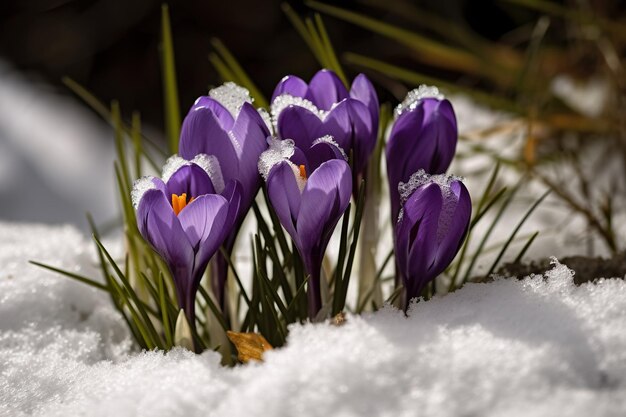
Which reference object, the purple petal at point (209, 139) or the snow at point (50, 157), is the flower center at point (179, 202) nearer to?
the purple petal at point (209, 139)

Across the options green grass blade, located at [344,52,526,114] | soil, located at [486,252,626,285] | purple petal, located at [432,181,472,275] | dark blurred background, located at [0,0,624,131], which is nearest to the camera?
purple petal, located at [432,181,472,275]

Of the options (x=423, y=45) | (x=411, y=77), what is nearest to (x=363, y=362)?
(x=411, y=77)

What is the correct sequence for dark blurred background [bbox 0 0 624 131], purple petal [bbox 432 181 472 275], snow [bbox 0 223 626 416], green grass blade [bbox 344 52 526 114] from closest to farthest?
snow [bbox 0 223 626 416] < purple petal [bbox 432 181 472 275] < green grass blade [bbox 344 52 526 114] < dark blurred background [bbox 0 0 624 131]

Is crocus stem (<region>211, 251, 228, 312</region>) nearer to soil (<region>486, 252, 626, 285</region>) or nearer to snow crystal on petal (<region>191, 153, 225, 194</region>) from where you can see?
snow crystal on petal (<region>191, 153, 225, 194</region>)

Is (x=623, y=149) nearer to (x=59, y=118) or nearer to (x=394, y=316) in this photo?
(x=394, y=316)

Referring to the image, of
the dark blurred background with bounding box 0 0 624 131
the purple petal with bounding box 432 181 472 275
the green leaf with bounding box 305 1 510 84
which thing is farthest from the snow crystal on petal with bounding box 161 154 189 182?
the dark blurred background with bounding box 0 0 624 131

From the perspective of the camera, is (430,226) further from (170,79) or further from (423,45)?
(423,45)

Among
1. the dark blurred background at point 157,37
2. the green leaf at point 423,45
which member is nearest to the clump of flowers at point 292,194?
the green leaf at point 423,45
